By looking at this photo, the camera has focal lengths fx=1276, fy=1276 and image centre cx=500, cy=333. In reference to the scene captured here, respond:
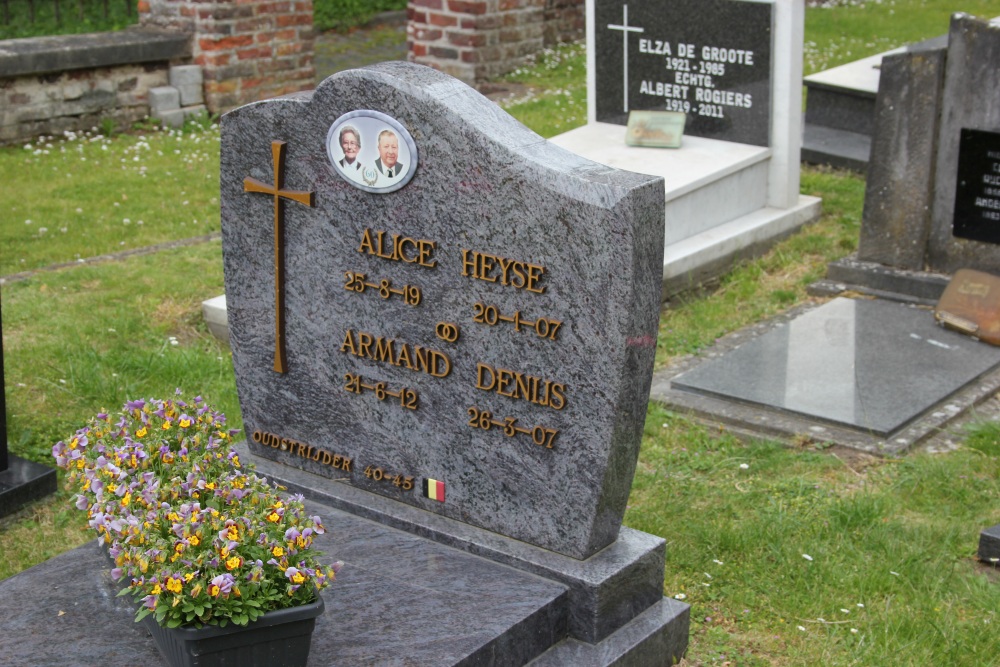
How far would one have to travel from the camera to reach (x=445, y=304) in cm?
335

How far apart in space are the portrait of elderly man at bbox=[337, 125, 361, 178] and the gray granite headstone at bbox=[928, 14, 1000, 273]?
3611mm

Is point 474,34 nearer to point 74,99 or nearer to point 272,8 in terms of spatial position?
point 272,8

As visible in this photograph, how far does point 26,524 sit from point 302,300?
4.55 ft

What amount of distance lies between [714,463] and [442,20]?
6912 millimetres

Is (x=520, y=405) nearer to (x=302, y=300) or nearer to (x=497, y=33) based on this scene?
(x=302, y=300)

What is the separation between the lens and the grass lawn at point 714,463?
11.9ft

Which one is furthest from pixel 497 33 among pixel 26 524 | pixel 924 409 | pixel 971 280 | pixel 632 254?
pixel 632 254

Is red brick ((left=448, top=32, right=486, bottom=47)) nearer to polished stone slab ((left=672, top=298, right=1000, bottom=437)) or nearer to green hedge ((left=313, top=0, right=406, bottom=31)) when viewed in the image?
green hedge ((left=313, top=0, right=406, bottom=31))

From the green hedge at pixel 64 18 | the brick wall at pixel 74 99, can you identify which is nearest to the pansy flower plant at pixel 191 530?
the brick wall at pixel 74 99

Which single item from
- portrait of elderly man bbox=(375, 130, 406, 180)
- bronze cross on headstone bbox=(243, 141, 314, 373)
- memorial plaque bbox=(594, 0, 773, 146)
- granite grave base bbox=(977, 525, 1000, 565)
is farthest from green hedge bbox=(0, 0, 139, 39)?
granite grave base bbox=(977, 525, 1000, 565)

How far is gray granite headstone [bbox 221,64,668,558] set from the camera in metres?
3.05

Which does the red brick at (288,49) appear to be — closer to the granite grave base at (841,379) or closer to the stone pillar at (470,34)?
the stone pillar at (470,34)

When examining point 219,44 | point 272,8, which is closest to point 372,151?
point 219,44

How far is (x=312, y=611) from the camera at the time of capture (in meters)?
2.78
